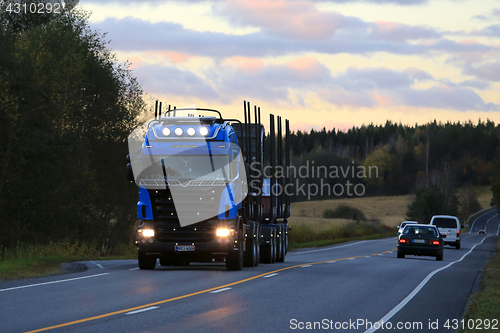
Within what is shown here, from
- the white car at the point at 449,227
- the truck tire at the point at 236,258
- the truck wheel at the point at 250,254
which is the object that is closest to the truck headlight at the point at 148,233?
the truck tire at the point at 236,258

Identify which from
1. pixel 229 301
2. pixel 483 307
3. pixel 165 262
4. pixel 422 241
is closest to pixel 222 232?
pixel 165 262

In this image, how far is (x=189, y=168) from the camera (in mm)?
19469

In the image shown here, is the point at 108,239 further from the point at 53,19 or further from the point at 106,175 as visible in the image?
the point at 53,19

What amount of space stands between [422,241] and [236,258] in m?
14.1

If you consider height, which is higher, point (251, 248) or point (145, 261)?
point (251, 248)

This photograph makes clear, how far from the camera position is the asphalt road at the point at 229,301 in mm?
10305

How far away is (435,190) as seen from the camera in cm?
12431

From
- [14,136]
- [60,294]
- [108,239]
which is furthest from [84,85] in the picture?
[60,294]

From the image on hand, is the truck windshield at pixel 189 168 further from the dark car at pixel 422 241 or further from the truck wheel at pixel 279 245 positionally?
the dark car at pixel 422 241

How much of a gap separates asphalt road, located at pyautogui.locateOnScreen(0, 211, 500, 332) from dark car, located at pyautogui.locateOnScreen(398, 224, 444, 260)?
11048 mm

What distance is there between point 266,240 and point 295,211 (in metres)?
102

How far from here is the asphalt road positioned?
1030 cm

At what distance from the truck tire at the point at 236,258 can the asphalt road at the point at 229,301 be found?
26cm

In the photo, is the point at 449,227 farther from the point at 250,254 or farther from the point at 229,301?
the point at 229,301
